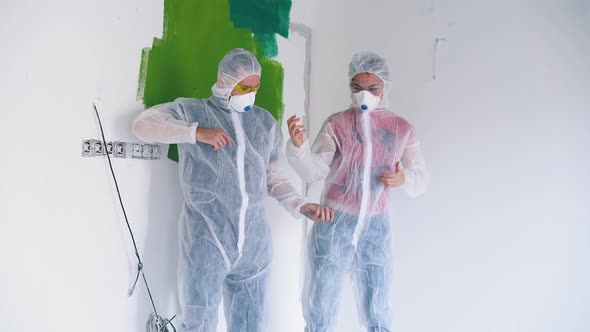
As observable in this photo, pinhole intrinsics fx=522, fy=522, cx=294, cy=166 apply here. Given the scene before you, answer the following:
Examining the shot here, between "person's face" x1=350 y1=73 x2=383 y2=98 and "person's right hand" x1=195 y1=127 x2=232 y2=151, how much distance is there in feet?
1.75

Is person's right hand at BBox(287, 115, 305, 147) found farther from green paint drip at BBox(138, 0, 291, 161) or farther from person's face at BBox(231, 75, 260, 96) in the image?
green paint drip at BBox(138, 0, 291, 161)

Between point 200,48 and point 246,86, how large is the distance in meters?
0.34

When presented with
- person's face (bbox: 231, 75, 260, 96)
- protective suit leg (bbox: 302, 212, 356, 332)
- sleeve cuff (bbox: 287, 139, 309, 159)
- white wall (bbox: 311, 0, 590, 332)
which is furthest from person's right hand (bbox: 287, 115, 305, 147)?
white wall (bbox: 311, 0, 590, 332)

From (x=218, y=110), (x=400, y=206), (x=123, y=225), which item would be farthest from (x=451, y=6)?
(x=123, y=225)

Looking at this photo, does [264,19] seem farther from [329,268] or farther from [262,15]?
[329,268]

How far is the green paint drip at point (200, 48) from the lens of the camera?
68.9 inches

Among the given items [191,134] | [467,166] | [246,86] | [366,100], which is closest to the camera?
[191,134]

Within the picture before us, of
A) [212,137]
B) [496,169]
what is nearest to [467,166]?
[496,169]

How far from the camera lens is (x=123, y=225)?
1651 mm

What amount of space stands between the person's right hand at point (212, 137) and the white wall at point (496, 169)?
1.02 m

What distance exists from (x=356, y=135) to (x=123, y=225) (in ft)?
2.69

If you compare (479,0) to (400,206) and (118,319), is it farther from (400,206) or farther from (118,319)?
(118,319)

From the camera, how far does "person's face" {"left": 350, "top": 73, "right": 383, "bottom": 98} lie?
1.81 m

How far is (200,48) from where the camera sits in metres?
1.88
